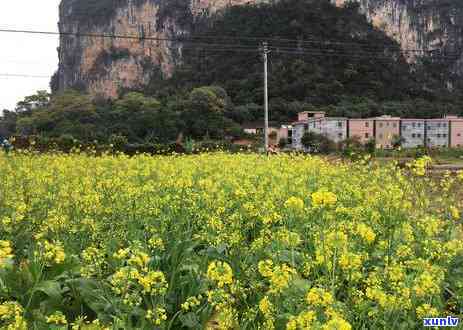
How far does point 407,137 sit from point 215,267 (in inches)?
2732

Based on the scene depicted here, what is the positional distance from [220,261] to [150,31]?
156005 millimetres

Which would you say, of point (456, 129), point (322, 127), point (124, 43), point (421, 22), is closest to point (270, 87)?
point (322, 127)

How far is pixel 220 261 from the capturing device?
299 centimetres

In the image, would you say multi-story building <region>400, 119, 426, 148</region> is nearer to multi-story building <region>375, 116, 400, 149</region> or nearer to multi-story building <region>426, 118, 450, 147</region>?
multi-story building <region>426, 118, 450, 147</region>

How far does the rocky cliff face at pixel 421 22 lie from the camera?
126 m

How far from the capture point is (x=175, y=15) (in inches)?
5758

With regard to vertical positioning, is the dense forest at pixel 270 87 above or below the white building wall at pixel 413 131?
above

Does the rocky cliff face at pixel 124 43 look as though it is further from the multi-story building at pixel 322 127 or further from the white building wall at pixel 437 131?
the white building wall at pixel 437 131

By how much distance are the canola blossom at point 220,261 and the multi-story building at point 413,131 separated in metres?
65.1

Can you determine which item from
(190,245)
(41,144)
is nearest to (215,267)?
(190,245)

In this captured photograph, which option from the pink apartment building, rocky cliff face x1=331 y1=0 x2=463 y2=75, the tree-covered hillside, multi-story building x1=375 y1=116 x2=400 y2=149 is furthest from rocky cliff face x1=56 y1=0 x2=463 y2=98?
the pink apartment building

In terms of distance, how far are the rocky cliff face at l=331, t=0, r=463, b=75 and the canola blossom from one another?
420 feet

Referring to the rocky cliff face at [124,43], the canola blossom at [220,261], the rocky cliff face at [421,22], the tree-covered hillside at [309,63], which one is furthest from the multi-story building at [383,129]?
the rocky cliff face at [124,43]

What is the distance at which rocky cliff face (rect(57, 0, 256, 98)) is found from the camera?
5497 inches
